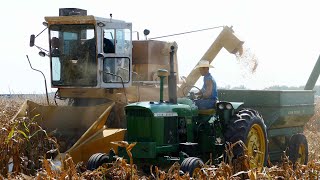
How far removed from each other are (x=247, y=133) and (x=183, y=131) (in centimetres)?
103

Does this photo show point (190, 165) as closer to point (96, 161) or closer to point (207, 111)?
point (96, 161)

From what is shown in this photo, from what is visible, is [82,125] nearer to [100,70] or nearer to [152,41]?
[100,70]

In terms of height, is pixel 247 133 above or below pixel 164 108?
below

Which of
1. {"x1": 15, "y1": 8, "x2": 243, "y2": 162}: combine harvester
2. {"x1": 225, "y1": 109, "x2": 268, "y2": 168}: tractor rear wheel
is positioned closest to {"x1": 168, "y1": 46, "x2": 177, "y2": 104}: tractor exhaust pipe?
{"x1": 225, "y1": 109, "x2": 268, "y2": 168}: tractor rear wheel

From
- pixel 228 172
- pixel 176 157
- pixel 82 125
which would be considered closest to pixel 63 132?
pixel 82 125

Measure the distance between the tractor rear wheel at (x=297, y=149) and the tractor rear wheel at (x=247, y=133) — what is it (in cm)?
159

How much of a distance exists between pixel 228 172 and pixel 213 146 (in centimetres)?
280

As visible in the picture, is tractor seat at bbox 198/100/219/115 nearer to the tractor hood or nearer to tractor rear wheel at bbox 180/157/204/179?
the tractor hood

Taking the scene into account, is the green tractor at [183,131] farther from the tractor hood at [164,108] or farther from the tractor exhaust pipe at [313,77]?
the tractor exhaust pipe at [313,77]

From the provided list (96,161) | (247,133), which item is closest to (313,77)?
(247,133)

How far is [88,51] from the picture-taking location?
37.1 feet

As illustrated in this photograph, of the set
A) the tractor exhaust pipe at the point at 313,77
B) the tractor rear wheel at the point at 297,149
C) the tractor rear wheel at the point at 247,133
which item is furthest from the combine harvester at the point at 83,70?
the tractor exhaust pipe at the point at 313,77

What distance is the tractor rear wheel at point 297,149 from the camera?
34.4ft

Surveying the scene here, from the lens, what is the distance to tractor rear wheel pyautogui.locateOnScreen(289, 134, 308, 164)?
10.5 metres
